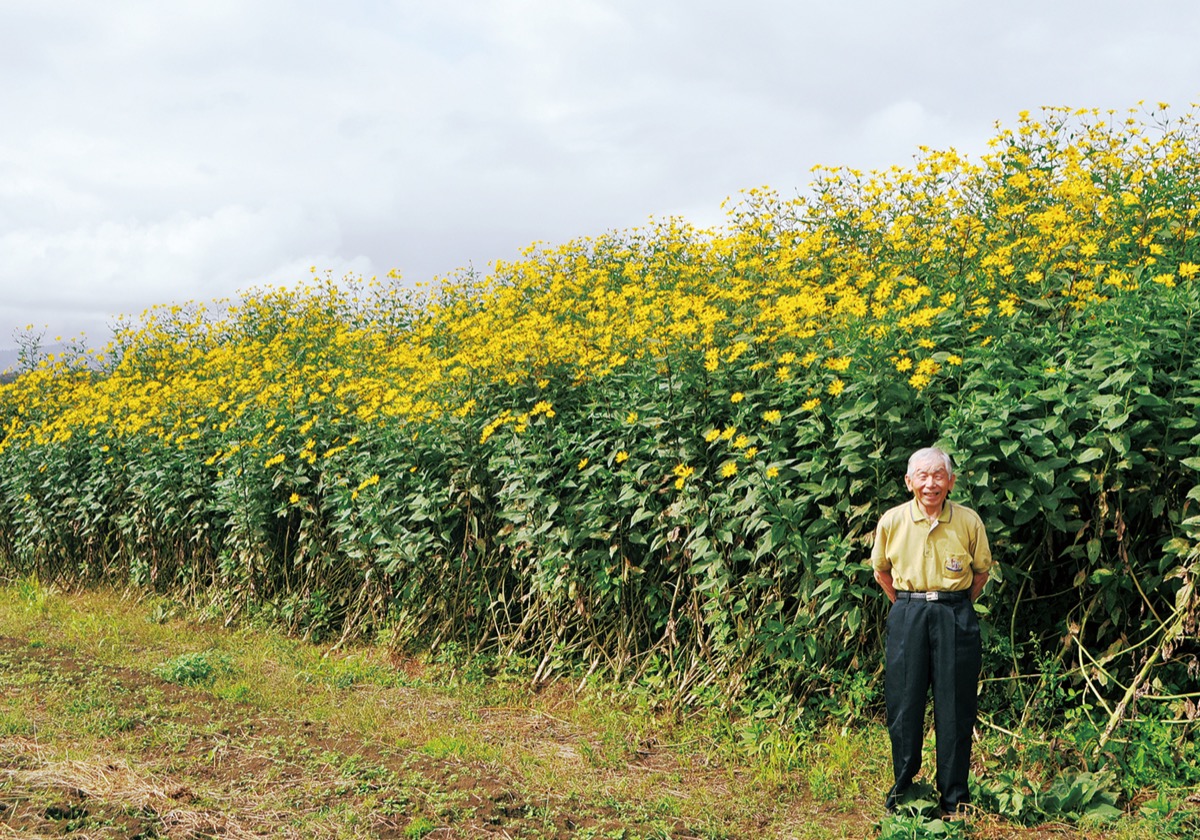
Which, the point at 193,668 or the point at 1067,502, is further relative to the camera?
the point at 193,668

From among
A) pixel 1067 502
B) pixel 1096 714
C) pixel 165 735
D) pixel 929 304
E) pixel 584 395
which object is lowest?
pixel 165 735

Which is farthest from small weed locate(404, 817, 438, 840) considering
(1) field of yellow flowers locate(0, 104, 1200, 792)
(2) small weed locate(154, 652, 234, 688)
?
(2) small weed locate(154, 652, 234, 688)

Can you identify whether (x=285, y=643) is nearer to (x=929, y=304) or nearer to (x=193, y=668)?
(x=193, y=668)

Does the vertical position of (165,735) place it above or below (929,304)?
below

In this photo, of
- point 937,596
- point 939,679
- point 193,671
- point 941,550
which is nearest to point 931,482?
point 941,550

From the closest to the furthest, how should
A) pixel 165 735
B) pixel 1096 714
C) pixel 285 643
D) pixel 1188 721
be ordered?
1. pixel 1188 721
2. pixel 1096 714
3. pixel 165 735
4. pixel 285 643

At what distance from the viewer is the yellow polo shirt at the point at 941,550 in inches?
149

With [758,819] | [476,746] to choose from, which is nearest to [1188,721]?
[758,819]

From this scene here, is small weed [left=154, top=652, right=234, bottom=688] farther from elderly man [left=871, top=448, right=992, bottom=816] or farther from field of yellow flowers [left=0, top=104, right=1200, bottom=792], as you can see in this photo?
elderly man [left=871, top=448, right=992, bottom=816]

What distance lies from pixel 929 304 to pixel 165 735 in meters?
4.30

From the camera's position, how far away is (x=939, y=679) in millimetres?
3826

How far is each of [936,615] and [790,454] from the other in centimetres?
121

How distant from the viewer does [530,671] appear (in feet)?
20.0

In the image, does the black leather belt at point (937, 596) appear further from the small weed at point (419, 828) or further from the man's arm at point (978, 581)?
the small weed at point (419, 828)
